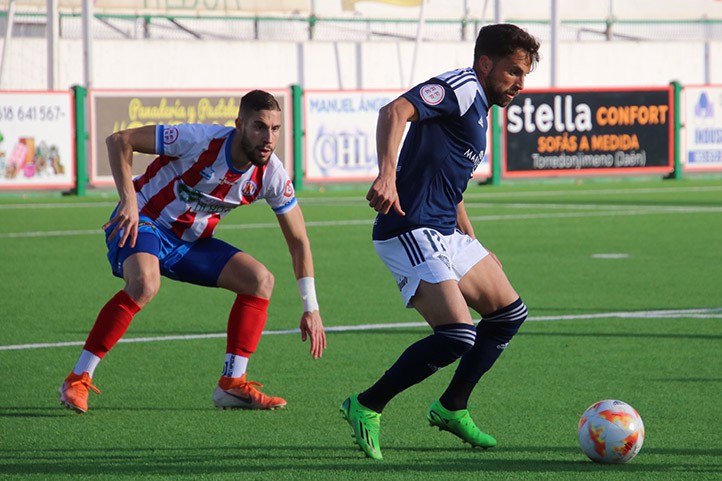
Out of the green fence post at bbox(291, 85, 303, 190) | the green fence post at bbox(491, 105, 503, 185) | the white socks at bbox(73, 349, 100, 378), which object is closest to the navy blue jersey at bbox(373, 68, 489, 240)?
the white socks at bbox(73, 349, 100, 378)

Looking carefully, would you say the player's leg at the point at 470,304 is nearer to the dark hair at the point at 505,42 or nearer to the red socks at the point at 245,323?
the dark hair at the point at 505,42

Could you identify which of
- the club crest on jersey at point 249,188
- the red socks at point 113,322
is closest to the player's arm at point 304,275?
the club crest on jersey at point 249,188

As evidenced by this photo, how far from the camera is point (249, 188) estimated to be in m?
7.39

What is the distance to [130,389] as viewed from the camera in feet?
25.9

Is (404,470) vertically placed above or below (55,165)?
below

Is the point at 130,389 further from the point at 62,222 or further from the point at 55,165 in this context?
the point at 55,165

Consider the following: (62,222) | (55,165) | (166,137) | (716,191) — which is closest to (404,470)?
(166,137)

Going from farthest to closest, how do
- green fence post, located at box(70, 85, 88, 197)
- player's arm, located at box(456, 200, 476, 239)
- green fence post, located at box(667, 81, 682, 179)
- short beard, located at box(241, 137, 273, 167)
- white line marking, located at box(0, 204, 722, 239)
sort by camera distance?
green fence post, located at box(667, 81, 682, 179), green fence post, located at box(70, 85, 88, 197), white line marking, located at box(0, 204, 722, 239), short beard, located at box(241, 137, 273, 167), player's arm, located at box(456, 200, 476, 239)

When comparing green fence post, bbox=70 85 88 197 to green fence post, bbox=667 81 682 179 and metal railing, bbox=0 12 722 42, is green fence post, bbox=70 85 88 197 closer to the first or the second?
metal railing, bbox=0 12 722 42

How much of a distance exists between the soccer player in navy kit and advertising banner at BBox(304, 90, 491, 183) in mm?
18338

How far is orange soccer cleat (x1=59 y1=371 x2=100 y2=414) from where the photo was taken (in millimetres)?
7129

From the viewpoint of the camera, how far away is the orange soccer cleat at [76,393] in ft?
23.4

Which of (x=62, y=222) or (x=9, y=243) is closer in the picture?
(x=9, y=243)

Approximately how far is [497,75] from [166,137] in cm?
193
